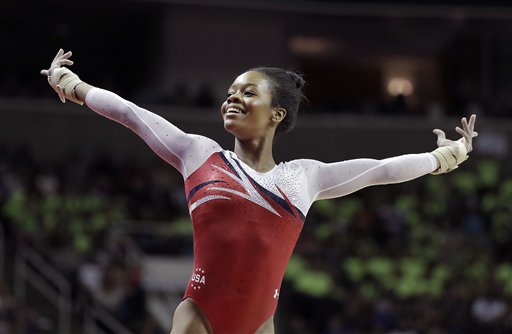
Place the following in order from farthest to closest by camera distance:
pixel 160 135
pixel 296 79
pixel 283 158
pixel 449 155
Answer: pixel 283 158 < pixel 449 155 < pixel 296 79 < pixel 160 135

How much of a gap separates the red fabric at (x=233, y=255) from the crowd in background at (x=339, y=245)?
28.7 ft

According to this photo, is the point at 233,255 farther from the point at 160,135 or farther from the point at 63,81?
the point at 63,81

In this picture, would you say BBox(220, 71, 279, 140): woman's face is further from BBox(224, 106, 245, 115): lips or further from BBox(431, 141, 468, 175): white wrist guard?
BBox(431, 141, 468, 175): white wrist guard

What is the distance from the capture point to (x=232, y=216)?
405 centimetres

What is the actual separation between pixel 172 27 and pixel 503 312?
410 inches

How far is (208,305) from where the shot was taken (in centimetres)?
402

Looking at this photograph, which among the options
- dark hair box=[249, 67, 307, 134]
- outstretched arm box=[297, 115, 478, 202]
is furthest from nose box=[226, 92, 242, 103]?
outstretched arm box=[297, 115, 478, 202]

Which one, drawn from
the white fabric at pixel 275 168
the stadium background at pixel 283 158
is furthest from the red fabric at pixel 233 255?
the stadium background at pixel 283 158

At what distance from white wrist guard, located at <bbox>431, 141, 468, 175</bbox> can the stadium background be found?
8.70 m

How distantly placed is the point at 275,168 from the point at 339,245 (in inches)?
469

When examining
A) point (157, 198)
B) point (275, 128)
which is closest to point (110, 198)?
point (157, 198)

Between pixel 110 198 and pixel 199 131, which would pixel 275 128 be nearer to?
pixel 110 198

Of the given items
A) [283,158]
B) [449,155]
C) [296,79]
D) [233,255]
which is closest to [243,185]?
[233,255]

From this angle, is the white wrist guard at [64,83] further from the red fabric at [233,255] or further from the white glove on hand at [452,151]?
the white glove on hand at [452,151]
